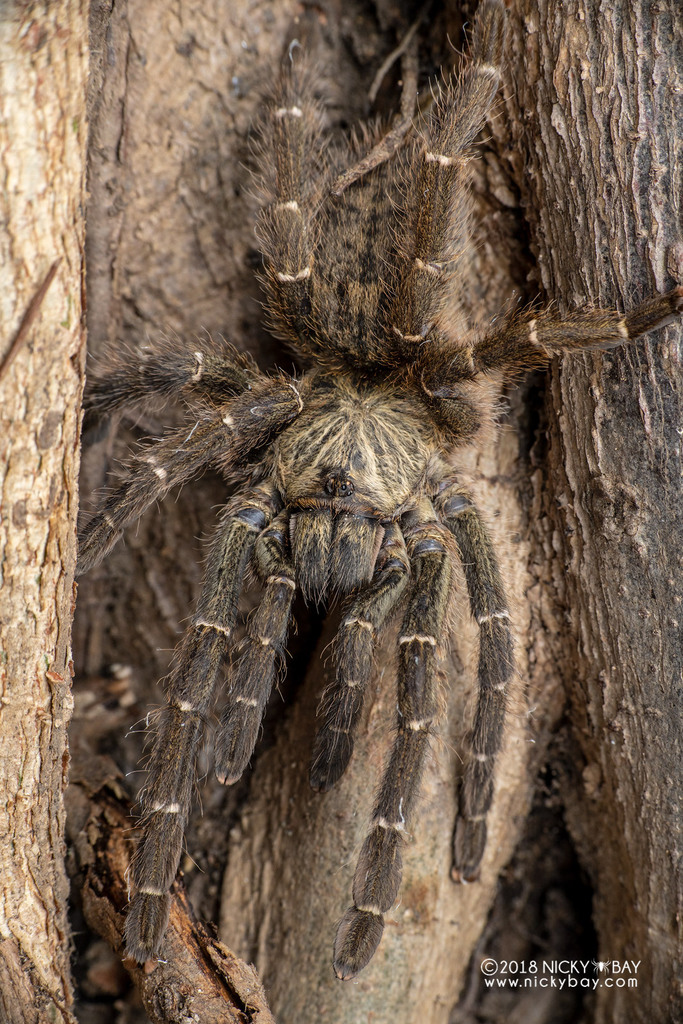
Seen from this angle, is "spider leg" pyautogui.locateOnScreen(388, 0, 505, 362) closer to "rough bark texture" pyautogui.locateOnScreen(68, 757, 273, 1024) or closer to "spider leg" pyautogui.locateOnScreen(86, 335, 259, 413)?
"spider leg" pyautogui.locateOnScreen(86, 335, 259, 413)

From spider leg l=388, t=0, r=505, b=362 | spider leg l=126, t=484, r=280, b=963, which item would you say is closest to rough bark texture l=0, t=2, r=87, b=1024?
spider leg l=126, t=484, r=280, b=963

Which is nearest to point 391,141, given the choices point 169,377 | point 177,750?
point 169,377

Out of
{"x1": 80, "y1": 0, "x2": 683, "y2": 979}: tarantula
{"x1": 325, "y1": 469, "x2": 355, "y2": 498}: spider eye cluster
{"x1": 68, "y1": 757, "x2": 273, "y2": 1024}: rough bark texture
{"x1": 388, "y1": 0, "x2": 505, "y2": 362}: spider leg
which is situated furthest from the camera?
{"x1": 325, "y1": 469, "x2": 355, "y2": 498}: spider eye cluster

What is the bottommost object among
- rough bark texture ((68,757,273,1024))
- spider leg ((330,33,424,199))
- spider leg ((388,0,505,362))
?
rough bark texture ((68,757,273,1024))

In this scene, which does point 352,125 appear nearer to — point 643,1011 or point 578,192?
point 578,192

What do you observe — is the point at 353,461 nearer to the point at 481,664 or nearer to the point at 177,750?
the point at 481,664

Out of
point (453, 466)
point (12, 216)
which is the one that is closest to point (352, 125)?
point (453, 466)

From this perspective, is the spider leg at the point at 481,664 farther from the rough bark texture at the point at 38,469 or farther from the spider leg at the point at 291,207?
the rough bark texture at the point at 38,469
